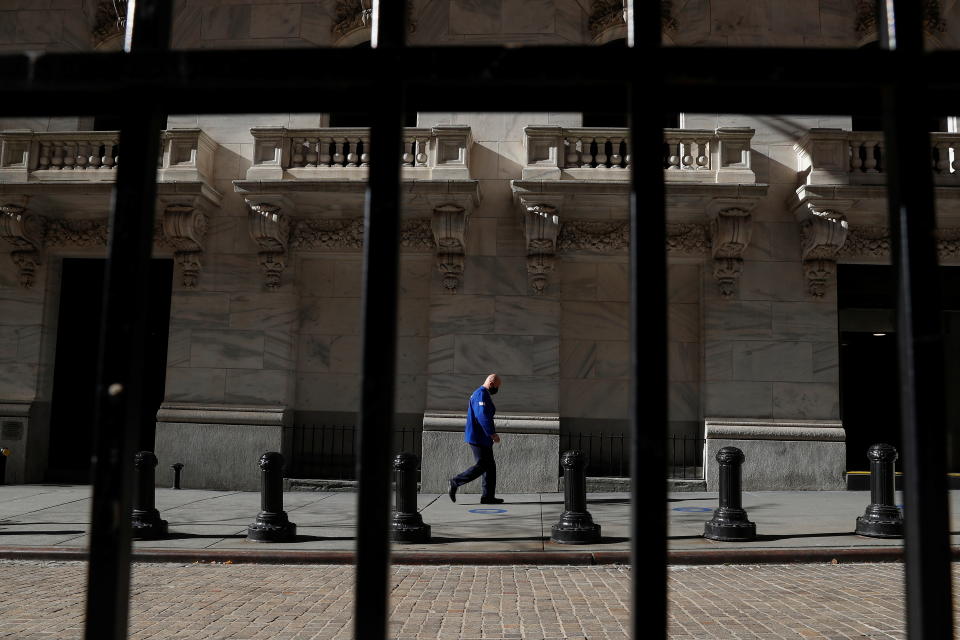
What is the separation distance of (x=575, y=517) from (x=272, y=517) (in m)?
3.61

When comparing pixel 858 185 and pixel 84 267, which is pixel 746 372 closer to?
pixel 858 185

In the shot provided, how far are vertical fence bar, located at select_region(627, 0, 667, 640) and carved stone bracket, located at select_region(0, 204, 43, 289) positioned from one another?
1726 centimetres

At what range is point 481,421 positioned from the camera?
12547 mm

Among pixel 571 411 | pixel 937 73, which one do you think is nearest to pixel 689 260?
pixel 571 411

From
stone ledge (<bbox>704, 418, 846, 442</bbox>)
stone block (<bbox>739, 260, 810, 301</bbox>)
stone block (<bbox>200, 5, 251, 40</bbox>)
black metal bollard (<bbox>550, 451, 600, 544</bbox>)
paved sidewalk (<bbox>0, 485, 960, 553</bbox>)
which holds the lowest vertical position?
paved sidewalk (<bbox>0, 485, 960, 553</bbox>)

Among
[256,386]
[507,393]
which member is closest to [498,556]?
[507,393]

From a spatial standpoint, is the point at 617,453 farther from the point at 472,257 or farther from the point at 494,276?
the point at 472,257

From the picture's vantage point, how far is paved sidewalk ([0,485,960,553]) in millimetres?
9117

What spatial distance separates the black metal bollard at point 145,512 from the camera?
9477mm

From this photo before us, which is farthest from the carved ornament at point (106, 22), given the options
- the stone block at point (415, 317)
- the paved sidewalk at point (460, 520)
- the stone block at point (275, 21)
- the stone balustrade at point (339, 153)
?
the paved sidewalk at point (460, 520)

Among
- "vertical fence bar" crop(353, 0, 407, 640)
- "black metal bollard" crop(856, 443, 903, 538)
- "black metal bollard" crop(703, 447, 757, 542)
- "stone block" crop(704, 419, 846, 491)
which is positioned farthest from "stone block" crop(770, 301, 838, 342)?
"vertical fence bar" crop(353, 0, 407, 640)

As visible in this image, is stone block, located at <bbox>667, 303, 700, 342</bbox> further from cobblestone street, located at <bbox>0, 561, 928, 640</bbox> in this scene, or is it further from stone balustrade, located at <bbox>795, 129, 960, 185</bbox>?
cobblestone street, located at <bbox>0, 561, 928, 640</bbox>

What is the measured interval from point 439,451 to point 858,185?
30.6 ft

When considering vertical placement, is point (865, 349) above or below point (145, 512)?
above
